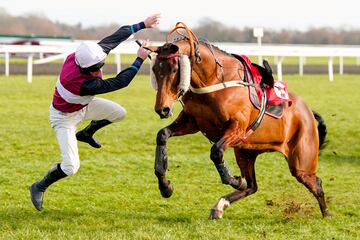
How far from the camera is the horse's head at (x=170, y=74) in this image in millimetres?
5777

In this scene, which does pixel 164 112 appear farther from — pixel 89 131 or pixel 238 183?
pixel 89 131

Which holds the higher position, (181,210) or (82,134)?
(82,134)

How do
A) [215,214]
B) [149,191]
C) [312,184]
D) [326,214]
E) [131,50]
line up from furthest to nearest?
[131,50]
[149,191]
[312,184]
[326,214]
[215,214]

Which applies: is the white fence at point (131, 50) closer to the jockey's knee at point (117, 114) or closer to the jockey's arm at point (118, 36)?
the jockey's knee at point (117, 114)

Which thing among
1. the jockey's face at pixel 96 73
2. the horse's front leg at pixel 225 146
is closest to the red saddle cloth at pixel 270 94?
the horse's front leg at pixel 225 146

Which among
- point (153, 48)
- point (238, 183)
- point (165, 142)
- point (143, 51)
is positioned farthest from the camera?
point (238, 183)

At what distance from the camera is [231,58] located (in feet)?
21.6

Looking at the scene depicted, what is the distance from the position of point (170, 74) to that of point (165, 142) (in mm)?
870

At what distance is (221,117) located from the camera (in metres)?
6.26

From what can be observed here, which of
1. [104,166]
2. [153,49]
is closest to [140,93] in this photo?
[104,166]

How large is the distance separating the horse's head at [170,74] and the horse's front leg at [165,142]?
69cm

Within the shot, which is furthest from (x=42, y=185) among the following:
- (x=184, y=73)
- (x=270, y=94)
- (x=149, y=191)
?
(x=270, y=94)

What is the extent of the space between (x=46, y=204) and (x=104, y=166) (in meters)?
2.49

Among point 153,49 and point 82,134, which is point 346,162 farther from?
point 153,49
